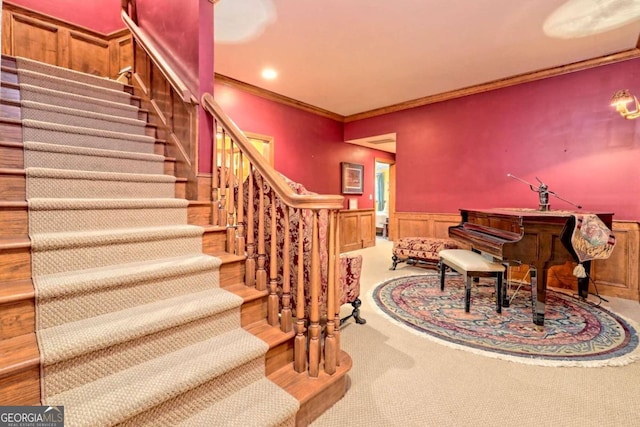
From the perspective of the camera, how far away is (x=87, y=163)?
6.66 ft

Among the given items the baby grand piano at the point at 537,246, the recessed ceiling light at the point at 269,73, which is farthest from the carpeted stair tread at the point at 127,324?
the recessed ceiling light at the point at 269,73

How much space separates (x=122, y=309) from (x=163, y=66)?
6.23 feet

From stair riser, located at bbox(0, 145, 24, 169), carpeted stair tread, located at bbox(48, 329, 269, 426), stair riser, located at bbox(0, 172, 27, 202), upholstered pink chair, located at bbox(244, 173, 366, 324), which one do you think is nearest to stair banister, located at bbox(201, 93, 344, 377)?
upholstered pink chair, located at bbox(244, 173, 366, 324)

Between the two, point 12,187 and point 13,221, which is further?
point 12,187

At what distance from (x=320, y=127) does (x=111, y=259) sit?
4.64m

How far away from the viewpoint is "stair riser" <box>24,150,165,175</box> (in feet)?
6.12

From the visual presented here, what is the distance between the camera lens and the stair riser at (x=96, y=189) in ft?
5.55

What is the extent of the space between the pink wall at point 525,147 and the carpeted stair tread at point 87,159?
4.06m

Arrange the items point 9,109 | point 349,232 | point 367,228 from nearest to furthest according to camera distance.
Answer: point 9,109
point 349,232
point 367,228

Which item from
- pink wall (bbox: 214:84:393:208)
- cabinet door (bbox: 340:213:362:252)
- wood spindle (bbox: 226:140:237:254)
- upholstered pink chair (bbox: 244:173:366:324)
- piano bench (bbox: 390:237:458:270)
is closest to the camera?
upholstered pink chair (bbox: 244:173:366:324)

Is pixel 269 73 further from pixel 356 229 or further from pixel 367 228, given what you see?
pixel 367 228

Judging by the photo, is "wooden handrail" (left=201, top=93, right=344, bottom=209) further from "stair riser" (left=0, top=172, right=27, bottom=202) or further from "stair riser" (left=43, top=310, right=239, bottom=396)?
"stair riser" (left=0, top=172, right=27, bottom=202)

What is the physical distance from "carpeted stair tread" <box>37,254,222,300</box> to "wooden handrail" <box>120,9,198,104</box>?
3.88 ft

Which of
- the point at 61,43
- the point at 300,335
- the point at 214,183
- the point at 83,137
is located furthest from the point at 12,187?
the point at 61,43
